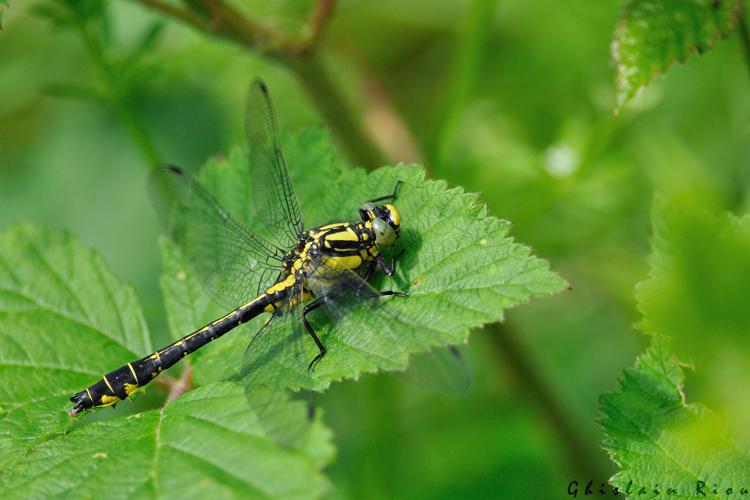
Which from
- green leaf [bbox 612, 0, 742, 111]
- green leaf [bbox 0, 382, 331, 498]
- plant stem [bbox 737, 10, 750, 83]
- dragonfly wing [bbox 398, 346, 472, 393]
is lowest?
dragonfly wing [bbox 398, 346, 472, 393]

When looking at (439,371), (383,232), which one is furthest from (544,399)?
(383,232)

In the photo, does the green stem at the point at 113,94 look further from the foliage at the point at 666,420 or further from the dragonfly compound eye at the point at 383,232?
the foliage at the point at 666,420

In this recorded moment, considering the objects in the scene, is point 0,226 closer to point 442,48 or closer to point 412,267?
point 442,48

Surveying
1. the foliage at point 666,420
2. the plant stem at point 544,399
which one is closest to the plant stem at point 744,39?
the foliage at point 666,420

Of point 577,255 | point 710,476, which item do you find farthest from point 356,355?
point 577,255

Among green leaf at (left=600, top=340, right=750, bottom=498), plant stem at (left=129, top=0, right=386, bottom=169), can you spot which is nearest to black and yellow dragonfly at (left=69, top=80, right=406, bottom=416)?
plant stem at (left=129, top=0, right=386, bottom=169)

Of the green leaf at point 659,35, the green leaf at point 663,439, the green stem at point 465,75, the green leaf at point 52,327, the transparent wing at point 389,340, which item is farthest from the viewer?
the green stem at point 465,75

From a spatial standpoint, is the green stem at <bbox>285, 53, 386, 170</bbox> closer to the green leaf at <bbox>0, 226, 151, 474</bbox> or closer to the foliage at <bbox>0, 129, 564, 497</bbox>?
the foliage at <bbox>0, 129, 564, 497</bbox>
